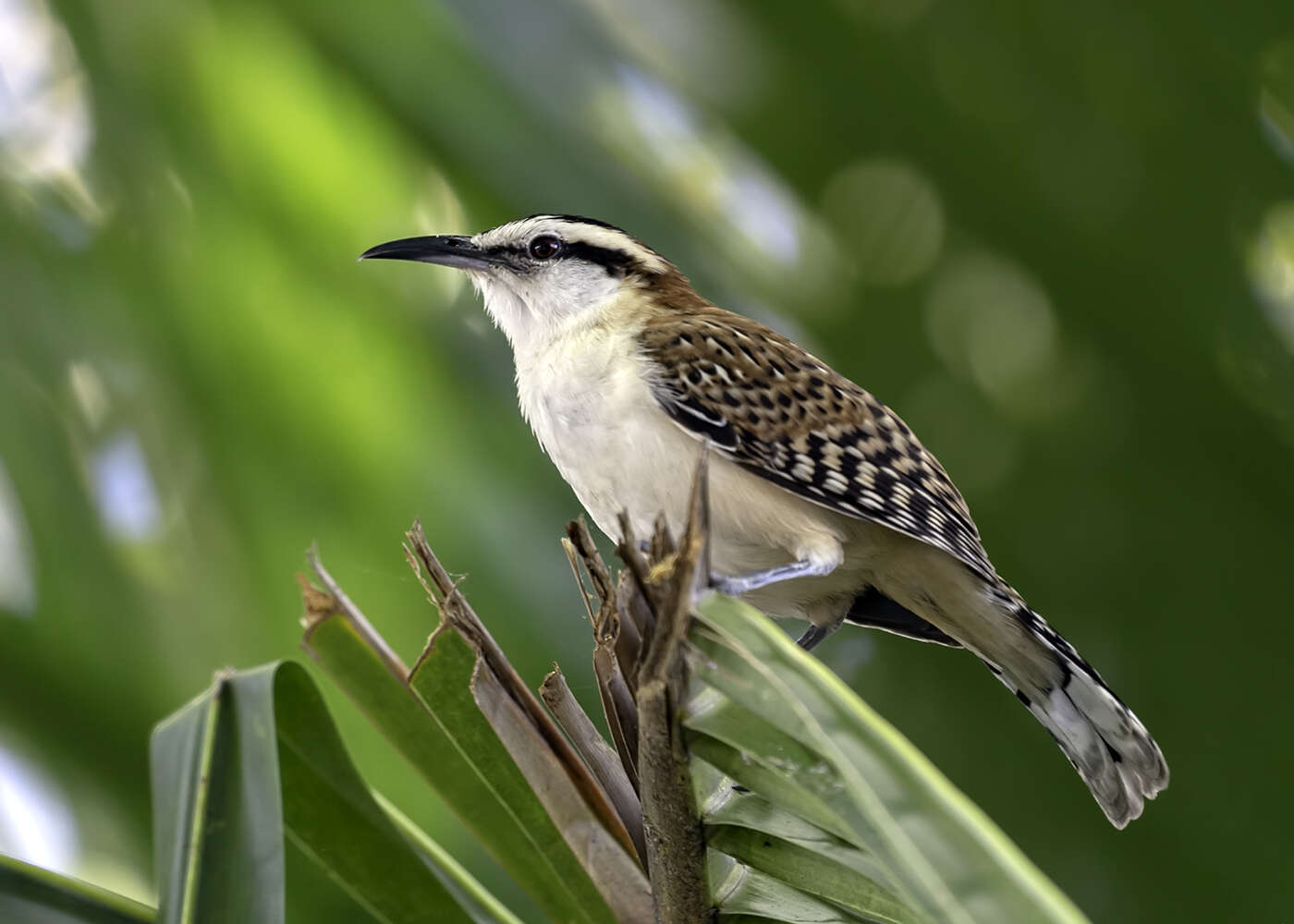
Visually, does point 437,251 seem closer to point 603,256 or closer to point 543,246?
point 543,246

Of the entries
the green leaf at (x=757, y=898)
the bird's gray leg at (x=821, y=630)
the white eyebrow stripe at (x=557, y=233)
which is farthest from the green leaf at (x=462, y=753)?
the white eyebrow stripe at (x=557, y=233)

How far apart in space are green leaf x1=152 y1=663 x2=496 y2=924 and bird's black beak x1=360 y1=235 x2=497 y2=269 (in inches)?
48.5

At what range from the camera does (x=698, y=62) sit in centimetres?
220

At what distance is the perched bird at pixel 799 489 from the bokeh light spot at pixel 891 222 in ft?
0.63

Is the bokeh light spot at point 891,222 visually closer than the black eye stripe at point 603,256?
Yes

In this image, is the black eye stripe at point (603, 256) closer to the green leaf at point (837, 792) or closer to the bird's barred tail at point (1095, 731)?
the bird's barred tail at point (1095, 731)

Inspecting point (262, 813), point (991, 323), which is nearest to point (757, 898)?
point (262, 813)

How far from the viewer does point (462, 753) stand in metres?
1.15

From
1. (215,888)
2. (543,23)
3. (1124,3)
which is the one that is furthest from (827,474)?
(215,888)

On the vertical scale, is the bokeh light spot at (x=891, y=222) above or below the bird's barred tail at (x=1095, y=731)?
above

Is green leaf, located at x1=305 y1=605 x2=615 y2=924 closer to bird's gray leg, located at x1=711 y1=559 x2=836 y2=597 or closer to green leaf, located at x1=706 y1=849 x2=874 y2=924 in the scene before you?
green leaf, located at x1=706 y1=849 x2=874 y2=924

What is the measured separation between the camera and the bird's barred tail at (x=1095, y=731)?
1.71 meters

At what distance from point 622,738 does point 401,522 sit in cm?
117

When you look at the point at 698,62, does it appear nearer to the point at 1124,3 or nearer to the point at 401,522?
the point at 1124,3
